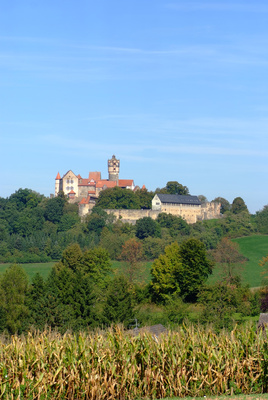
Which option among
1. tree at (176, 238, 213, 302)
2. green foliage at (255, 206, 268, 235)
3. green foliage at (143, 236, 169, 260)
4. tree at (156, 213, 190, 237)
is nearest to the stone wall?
tree at (156, 213, 190, 237)

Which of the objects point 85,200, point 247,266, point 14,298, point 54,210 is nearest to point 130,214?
point 85,200

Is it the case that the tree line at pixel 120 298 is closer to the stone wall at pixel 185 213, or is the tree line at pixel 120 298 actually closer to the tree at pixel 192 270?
the tree at pixel 192 270

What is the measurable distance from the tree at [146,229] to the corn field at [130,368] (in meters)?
81.7

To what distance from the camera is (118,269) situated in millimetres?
70625

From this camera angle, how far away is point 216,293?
145 ft

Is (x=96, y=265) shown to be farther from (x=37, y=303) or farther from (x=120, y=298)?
(x=37, y=303)

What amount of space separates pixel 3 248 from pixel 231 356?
262ft

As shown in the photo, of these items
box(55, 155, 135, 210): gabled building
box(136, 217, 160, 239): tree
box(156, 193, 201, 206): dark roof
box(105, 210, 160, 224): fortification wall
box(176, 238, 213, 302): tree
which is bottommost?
box(176, 238, 213, 302): tree

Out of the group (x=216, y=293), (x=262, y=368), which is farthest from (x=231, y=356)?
(x=216, y=293)

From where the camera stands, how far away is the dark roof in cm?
11619

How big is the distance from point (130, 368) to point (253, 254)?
73.0 metres

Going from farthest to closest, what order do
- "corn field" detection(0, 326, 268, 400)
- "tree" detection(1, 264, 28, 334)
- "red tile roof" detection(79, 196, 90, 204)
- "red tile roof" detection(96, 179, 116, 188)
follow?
"red tile roof" detection(96, 179, 116, 188), "red tile roof" detection(79, 196, 90, 204), "tree" detection(1, 264, 28, 334), "corn field" detection(0, 326, 268, 400)

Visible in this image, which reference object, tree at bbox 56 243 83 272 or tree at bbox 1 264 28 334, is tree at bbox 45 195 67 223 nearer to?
tree at bbox 56 243 83 272

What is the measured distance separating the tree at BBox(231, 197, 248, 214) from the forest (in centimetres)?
20
